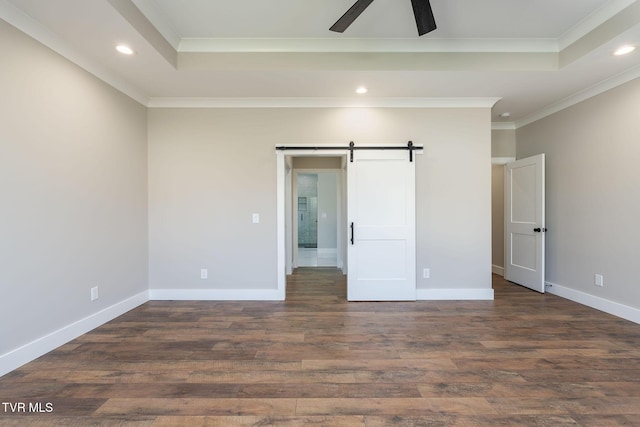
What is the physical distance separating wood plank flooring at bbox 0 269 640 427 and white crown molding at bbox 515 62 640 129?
2.52 m

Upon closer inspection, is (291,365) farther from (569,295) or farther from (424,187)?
(569,295)

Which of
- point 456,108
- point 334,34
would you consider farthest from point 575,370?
point 334,34

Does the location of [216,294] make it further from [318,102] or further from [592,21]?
[592,21]

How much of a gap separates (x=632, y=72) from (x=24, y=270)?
230 inches

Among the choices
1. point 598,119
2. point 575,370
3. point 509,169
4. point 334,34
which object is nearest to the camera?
point 575,370

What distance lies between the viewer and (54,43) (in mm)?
2381

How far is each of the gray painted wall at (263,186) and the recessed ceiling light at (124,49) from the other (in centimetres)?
112

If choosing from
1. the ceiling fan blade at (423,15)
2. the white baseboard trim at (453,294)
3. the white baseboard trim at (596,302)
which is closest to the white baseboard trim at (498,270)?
the white baseboard trim at (596,302)

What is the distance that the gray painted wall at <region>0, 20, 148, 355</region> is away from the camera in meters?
2.12

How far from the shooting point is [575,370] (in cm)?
209

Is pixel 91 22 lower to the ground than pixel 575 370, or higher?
higher

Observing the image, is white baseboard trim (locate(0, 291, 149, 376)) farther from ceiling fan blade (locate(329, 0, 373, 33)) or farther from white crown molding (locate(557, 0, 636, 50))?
white crown molding (locate(557, 0, 636, 50))

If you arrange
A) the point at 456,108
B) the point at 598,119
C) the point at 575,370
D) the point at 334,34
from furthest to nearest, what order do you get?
the point at 456,108 → the point at 598,119 → the point at 334,34 → the point at 575,370

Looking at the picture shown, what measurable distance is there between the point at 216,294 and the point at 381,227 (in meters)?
2.30
